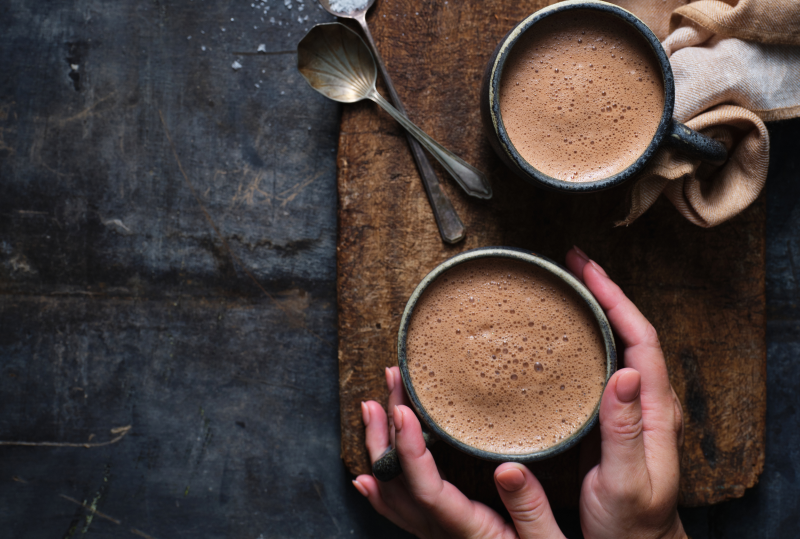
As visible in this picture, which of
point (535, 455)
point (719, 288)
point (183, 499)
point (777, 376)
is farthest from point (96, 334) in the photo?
point (777, 376)

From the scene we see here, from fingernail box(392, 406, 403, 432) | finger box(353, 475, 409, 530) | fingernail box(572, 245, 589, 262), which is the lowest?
finger box(353, 475, 409, 530)

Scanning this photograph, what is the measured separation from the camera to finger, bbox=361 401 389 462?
0.98m

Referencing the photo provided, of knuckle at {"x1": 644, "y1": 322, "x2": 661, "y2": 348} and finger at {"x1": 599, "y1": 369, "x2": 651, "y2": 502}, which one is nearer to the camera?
finger at {"x1": 599, "y1": 369, "x2": 651, "y2": 502}

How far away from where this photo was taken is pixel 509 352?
33.5 inches

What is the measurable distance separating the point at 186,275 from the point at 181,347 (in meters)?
0.17

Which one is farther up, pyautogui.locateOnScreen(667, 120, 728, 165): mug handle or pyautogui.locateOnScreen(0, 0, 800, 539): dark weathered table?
pyautogui.locateOnScreen(667, 120, 728, 165): mug handle

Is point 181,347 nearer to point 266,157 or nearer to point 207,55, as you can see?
point 266,157

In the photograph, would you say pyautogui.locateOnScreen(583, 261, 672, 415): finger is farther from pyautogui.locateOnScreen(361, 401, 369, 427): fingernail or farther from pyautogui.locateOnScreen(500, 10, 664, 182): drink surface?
pyautogui.locateOnScreen(361, 401, 369, 427): fingernail

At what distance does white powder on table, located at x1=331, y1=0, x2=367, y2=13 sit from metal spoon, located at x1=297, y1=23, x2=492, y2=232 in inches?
1.3

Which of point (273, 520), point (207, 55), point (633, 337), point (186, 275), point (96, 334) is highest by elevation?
point (207, 55)

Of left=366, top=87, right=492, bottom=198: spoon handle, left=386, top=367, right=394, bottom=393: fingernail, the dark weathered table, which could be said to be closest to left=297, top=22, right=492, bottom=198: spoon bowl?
left=366, top=87, right=492, bottom=198: spoon handle

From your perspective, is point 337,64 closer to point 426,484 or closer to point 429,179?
point 429,179

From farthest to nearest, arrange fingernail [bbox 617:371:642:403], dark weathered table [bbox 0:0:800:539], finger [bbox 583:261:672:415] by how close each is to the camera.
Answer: dark weathered table [bbox 0:0:800:539], finger [bbox 583:261:672:415], fingernail [bbox 617:371:642:403]

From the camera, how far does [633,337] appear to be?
914mm
